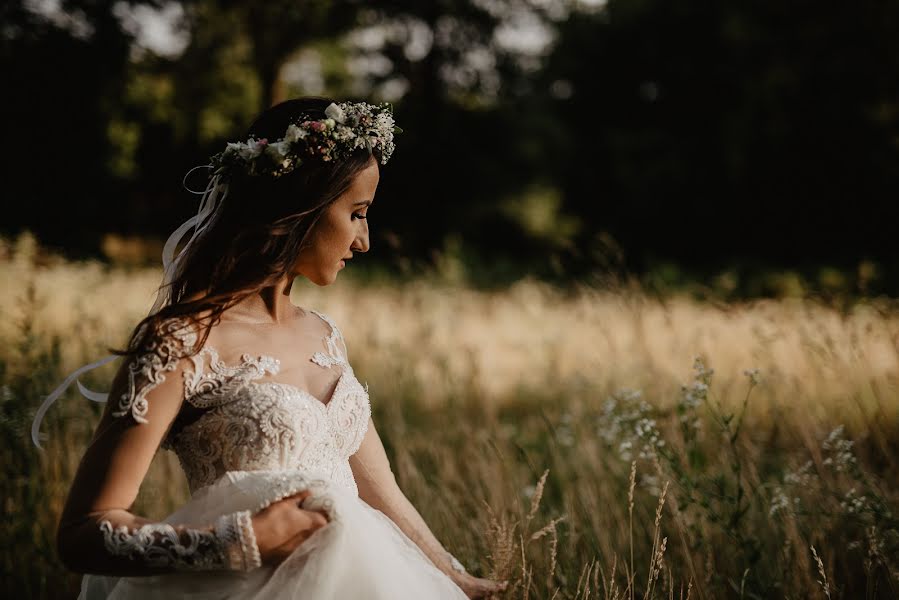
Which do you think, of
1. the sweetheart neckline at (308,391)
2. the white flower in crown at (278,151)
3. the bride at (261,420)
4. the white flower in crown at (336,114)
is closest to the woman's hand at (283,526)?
the bride at (261,420)

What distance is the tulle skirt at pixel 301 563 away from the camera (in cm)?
163

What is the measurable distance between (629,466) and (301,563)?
2.63m

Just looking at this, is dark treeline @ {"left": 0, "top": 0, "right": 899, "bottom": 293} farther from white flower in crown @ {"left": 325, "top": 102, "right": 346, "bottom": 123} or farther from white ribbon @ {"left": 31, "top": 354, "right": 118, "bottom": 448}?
white flower in crown @ {"left": 325, "top": 102, "right": 346, "bottom": 123}

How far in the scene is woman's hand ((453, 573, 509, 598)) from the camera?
6.89 feet

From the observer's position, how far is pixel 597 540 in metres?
3.14

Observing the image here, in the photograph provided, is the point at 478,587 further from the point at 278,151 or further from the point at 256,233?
the point at 278,151

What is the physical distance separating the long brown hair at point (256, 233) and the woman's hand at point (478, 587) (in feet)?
3.30

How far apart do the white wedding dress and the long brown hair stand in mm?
212

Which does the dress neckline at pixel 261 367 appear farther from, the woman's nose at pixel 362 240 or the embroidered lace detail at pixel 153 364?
the woman's nose at pixel 362 240

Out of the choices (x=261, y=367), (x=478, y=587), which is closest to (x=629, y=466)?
(x=478, y=587)

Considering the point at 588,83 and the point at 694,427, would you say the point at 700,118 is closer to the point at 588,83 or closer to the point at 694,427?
the point at 588,83

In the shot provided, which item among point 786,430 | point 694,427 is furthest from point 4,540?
point 786,430

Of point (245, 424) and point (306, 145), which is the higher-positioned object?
point (306, 145)

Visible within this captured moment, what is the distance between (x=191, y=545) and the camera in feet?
5.12
